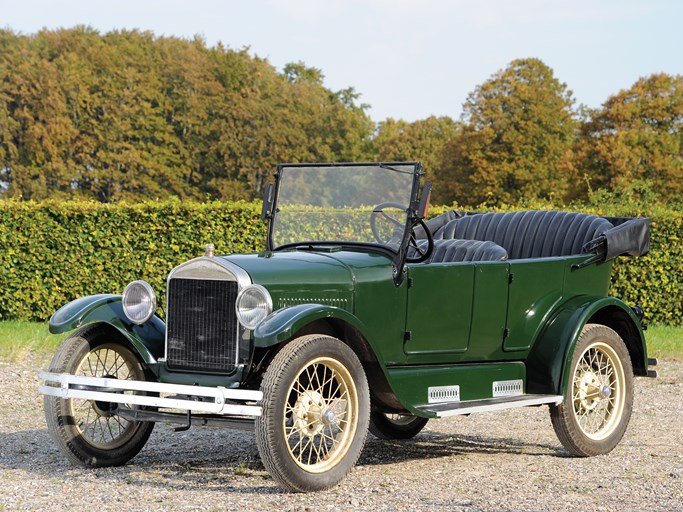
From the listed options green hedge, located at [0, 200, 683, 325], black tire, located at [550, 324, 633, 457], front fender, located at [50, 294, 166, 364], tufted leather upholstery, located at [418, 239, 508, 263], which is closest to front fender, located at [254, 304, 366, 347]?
front fender, located at [50, 294, 166, 364]

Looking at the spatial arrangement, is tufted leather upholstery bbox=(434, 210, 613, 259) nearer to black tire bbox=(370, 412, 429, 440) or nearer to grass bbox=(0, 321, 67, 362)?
black tire bbox=(370, 412, 429, 440)

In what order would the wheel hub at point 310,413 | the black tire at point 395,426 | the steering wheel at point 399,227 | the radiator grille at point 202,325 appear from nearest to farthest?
the wheel hub at point 310,413 → the radiator grille at point 202,325 → the steering wheel at point 399,227 → the black tire at point 395,426

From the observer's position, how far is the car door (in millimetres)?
6660

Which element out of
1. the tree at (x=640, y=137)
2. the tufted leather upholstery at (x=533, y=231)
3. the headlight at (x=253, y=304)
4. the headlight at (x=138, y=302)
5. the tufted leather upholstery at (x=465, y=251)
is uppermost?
the tree at (x=640, y=137)

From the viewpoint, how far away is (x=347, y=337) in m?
6.25

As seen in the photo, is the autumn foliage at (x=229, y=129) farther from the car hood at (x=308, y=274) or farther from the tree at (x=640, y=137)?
the car hood at (x=308, y=274)

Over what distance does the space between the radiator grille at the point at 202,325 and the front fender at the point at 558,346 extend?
226 centimetres

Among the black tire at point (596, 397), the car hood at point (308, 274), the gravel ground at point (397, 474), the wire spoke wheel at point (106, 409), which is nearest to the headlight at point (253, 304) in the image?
the car hood at point (308, 274)

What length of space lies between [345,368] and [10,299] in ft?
35.9

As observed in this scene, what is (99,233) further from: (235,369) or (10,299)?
(235,369)

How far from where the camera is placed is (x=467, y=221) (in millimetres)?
8672

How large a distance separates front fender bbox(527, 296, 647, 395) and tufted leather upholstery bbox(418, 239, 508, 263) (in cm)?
58

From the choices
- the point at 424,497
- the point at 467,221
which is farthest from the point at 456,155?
the point at 424,497

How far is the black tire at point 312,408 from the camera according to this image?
18.2ft
